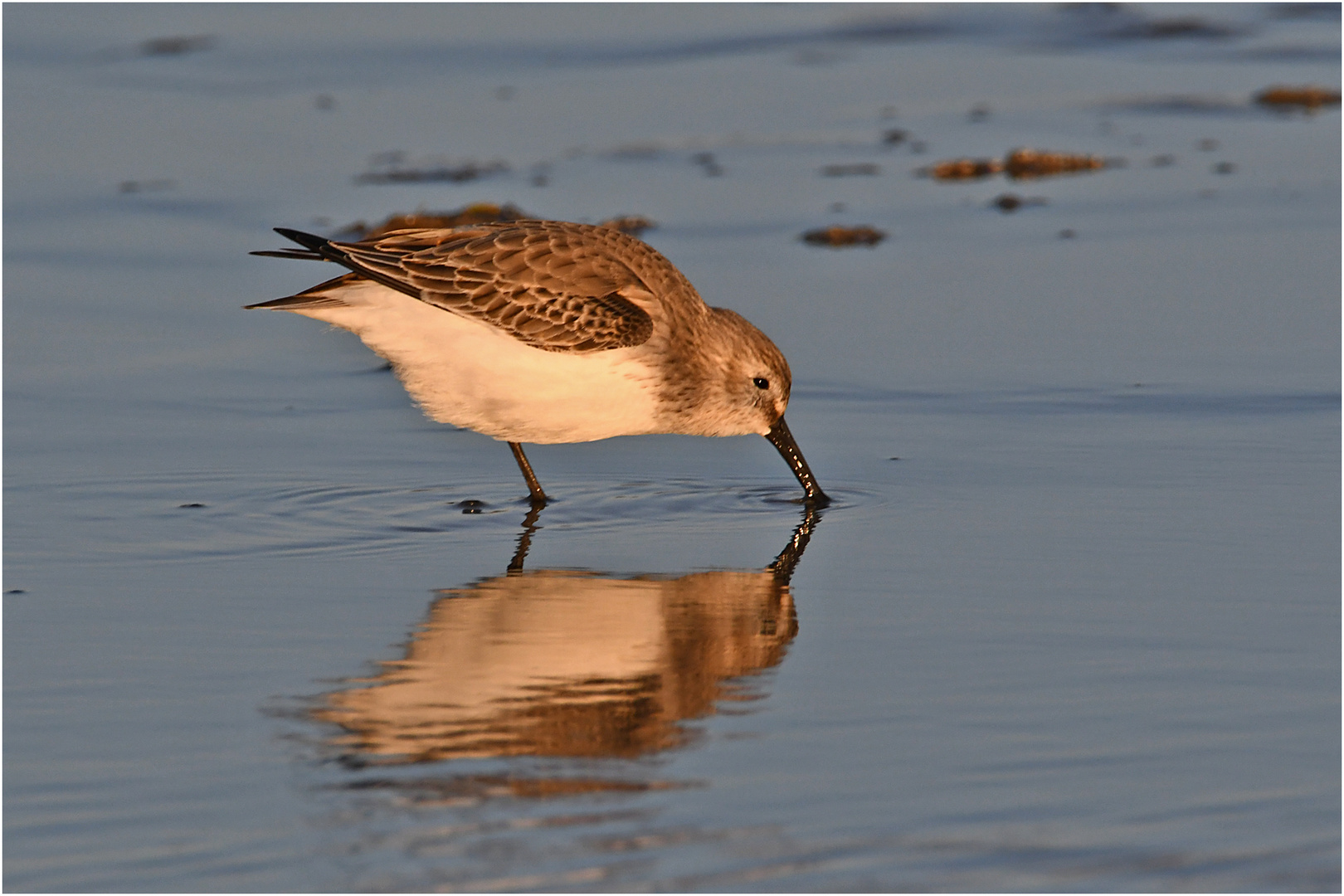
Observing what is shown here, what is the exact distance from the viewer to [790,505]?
23.8 ft

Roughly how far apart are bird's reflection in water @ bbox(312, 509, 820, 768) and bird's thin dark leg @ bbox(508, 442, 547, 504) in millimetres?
841

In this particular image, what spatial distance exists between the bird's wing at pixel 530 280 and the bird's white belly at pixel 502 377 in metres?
0.06

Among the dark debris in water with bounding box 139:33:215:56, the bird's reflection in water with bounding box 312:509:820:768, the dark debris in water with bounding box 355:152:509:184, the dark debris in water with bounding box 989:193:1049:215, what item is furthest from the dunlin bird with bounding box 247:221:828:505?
the dark debris in water with bounding box 139:33:215:56

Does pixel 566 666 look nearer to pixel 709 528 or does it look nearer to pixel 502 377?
pixel 709 528

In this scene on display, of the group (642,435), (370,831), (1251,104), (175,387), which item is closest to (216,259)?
(175,387)

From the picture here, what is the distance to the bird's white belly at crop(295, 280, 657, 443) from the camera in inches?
287

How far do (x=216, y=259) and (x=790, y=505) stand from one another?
4.96 metres

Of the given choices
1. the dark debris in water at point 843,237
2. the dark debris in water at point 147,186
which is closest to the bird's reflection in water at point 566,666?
the dark debris in water at point 843,237

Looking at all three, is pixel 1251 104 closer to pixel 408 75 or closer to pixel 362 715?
pixel 408 75

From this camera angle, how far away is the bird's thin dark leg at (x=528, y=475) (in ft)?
24.1

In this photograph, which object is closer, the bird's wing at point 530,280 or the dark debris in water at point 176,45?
the bird's wing at point 530,280

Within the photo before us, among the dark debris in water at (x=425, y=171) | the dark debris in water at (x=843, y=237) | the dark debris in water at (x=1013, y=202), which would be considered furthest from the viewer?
the dark debris in water at (x=425, y=171)

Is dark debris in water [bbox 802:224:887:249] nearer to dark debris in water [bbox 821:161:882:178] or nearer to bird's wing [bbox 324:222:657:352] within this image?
dark debris in water [bbox 821:161:882:178]

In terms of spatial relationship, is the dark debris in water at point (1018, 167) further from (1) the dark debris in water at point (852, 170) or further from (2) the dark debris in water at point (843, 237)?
(2) the dark debris in water at point (843, 237)
